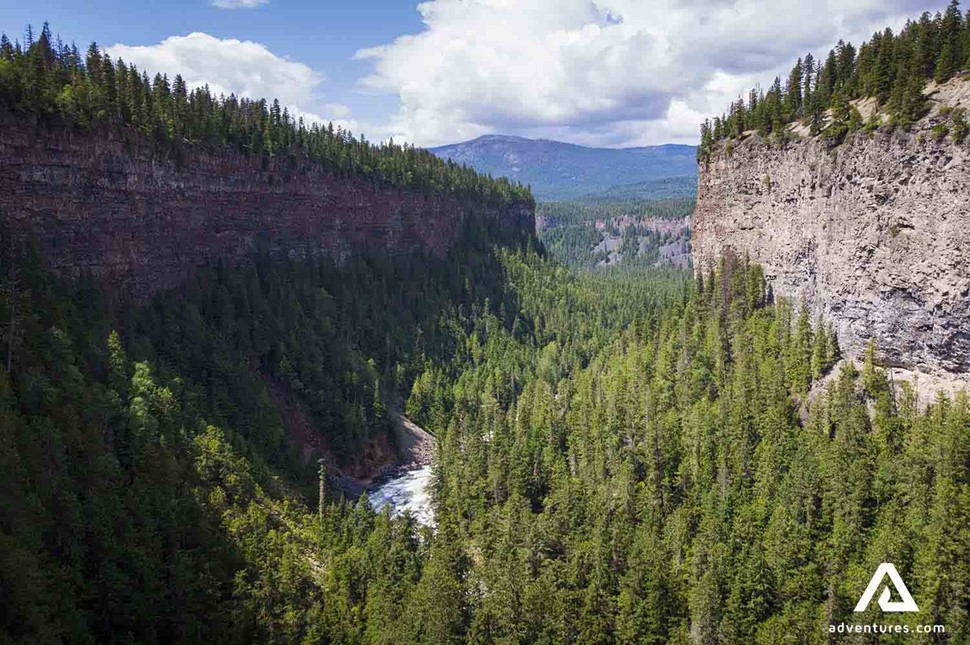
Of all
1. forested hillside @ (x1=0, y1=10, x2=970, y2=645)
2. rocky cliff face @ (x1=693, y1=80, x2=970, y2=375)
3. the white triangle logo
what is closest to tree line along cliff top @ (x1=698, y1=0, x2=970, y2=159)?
rocky cliff face @ (x1=693, y1=80, x2=970, y2=375)

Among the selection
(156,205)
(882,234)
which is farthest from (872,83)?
(156,205)

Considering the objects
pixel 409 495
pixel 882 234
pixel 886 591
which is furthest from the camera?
pixel 409 495

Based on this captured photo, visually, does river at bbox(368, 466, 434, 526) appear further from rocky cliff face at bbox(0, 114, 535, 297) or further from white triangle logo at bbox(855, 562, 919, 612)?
white triangle logo at bbox(855, 562, 919, 612)

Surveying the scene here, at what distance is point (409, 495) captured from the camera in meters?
83.6

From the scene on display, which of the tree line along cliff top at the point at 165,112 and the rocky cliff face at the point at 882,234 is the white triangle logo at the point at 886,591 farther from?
the tree line along cliff top at the point at 165,112

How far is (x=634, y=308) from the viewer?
6245 inches

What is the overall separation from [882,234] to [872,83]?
1721cm

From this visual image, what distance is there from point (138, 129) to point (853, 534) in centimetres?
8392

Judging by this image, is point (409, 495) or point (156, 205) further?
point (409, 495)

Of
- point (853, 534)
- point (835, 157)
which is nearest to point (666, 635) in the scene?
point (853, 534)

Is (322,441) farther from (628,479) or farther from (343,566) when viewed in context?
(628,479)

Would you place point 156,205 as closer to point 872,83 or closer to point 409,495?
point 409,495

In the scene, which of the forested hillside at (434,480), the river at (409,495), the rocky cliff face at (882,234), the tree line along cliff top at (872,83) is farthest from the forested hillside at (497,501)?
the tree line along cliff top at (872,83)

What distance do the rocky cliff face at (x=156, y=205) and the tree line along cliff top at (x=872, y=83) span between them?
228ft
